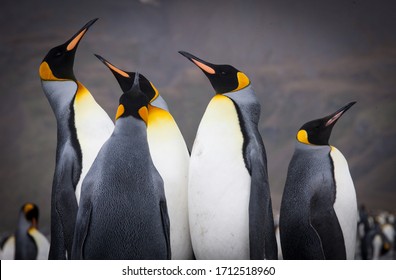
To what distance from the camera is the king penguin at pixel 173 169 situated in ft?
7.18

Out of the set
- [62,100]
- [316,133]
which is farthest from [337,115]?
[62,100]

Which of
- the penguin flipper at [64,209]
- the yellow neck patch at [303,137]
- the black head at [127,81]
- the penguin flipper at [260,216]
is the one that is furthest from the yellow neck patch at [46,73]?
the yellow neck patch at [303,137]

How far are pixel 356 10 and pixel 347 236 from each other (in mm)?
992

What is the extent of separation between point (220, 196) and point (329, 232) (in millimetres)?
444

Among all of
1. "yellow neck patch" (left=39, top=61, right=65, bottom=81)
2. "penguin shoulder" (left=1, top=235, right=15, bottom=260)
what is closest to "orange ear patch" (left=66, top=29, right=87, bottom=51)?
"yellow neck patch" (left=39, top=61, right=65, bottom=81)

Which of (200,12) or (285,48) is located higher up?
(200,12)

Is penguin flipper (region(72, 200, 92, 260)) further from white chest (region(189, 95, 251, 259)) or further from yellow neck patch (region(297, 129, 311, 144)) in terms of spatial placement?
yellow neck patch (region(297, 129, 311, 144))

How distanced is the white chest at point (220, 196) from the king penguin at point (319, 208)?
0.26 meters

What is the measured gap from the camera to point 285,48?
8.98 ft

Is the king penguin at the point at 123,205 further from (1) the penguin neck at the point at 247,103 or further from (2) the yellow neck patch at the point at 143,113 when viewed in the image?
(1) the penguin neck at the point at 247,103

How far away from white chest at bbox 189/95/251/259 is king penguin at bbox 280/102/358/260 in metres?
0.26

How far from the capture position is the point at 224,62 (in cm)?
273
